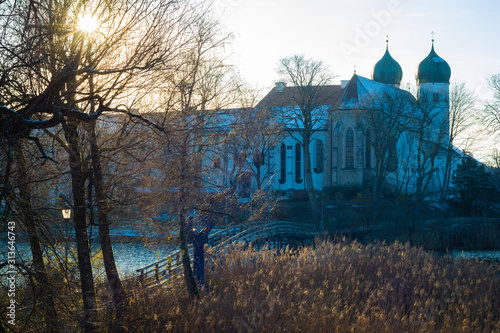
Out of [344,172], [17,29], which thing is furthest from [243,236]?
[344,172]

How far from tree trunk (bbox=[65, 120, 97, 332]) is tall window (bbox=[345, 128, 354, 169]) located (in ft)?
139

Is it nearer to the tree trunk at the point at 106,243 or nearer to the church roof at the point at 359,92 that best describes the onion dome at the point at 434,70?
the church roof at the point at 359,92

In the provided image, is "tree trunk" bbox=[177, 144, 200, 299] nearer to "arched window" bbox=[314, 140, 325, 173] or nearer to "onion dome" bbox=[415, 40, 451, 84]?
"arched window" bbox=[314, 140, 325, 173]

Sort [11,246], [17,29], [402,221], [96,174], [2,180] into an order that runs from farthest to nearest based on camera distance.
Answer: [402,221] → [96,174] → [17,29] → [11,246] → [2,180]

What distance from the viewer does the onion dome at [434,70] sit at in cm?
5562

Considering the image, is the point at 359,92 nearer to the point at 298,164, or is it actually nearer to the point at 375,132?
the point at 298,164

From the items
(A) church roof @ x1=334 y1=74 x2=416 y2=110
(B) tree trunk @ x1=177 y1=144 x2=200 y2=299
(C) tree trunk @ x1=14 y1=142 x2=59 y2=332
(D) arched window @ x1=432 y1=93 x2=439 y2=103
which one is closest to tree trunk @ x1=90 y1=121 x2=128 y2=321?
(B) tree trunk @ x1=177 y1=144 x2=200 y2=299

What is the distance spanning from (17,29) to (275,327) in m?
6.68

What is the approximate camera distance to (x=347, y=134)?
1967 inches

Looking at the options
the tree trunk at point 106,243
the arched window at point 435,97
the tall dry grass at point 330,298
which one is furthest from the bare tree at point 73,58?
the arched window at point 435,97

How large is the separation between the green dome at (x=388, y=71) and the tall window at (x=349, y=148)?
11831 millimetres

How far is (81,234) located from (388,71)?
2141 inches

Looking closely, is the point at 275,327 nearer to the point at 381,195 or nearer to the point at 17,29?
the point at 17,29

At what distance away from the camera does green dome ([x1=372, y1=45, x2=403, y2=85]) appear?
57.9 m
